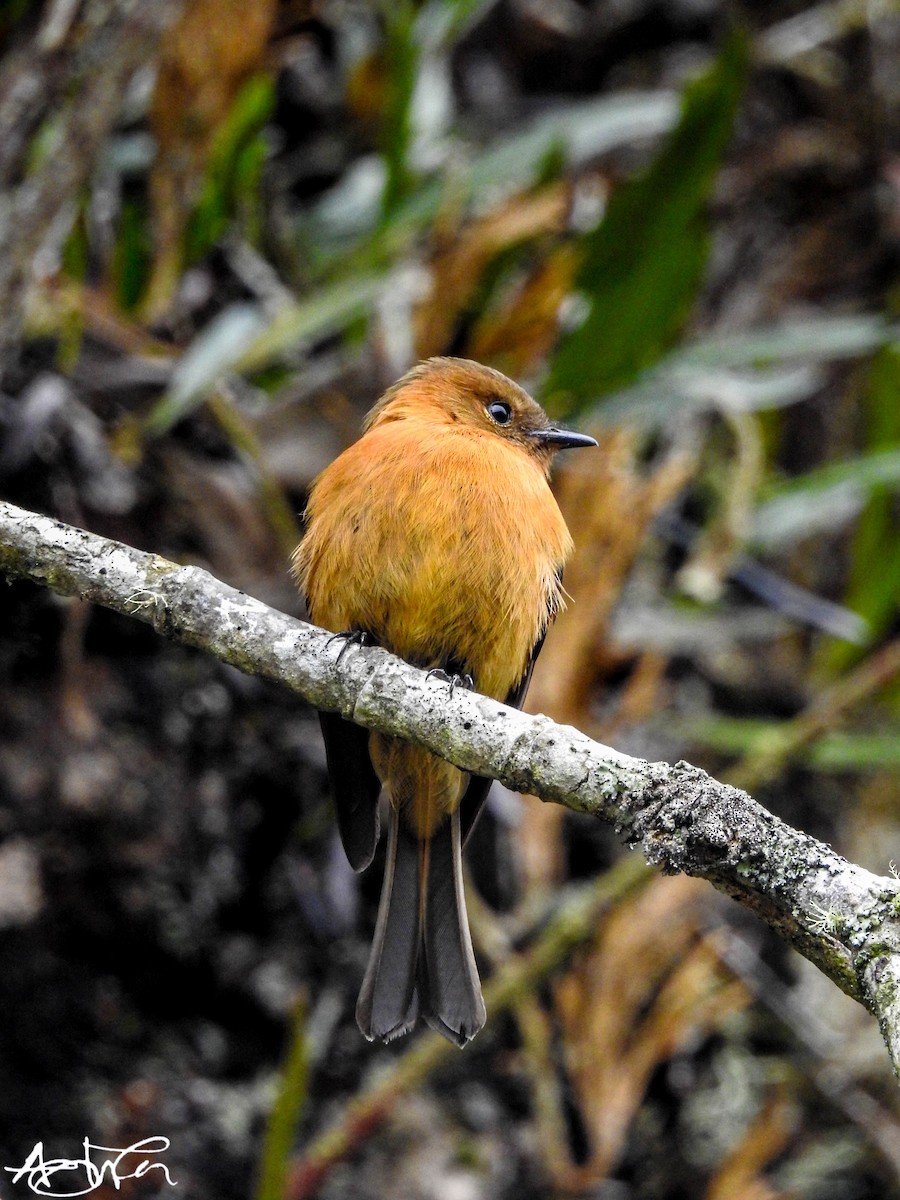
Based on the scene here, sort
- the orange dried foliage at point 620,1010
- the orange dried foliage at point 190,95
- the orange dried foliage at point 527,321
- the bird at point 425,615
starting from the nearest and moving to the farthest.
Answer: the bird at point 425,615
the orange dried foliage at point 620,1010
the orange dried foliage at point 190,95
the orange dried foliage at point 527,321

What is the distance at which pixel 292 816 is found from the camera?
14.6 ft

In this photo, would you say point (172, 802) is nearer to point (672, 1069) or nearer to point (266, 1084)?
point (266, 1084)

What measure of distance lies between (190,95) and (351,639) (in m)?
2.65

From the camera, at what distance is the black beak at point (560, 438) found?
3.77 m

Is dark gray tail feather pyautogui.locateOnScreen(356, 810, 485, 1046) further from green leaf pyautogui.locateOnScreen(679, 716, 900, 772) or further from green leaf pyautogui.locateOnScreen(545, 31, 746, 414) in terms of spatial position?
green leaf pyautogui.locateOnScreen(545, 31, 746, 414)

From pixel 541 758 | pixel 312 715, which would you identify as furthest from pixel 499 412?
pixel 541 758

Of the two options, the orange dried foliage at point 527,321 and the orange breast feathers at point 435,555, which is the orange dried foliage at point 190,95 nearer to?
the orange dried foliage at point 527,321

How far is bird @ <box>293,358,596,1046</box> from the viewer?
3107 millimetres

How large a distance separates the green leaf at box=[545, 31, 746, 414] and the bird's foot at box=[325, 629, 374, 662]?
5.63ft

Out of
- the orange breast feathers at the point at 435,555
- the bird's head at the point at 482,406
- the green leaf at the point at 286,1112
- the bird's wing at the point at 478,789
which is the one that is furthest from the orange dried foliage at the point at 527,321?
the green leaf at the point at 286,1112

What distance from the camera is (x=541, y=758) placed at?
7.11ft

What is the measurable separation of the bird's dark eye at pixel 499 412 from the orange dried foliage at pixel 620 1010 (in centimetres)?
145
